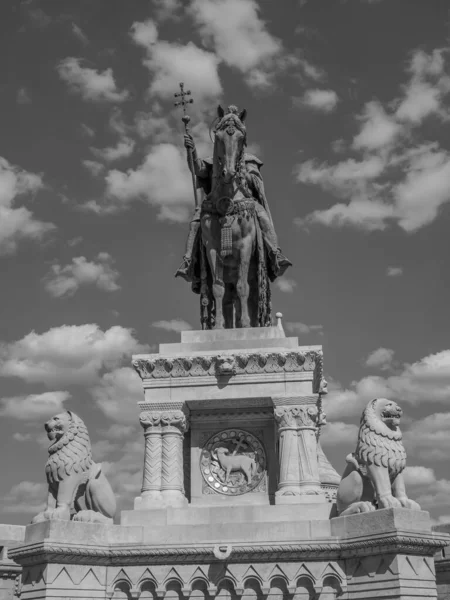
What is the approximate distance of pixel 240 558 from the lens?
1600 cm

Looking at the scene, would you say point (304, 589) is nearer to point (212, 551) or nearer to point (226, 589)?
point (226, 589)

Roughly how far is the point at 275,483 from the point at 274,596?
2861 mm

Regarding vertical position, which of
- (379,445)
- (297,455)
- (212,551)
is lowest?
(212,551)

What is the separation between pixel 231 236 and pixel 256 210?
108cm

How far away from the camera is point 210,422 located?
18.9 metres

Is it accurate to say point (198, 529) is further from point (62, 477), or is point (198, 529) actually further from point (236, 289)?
point (236, 289)

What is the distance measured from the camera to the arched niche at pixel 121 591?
16.4 m

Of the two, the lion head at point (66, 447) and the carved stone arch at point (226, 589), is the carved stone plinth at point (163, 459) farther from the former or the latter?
the carved stone arch at point (226, 589)

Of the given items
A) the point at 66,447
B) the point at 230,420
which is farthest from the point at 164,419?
the point at 66,447

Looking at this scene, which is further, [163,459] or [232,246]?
[232,246]

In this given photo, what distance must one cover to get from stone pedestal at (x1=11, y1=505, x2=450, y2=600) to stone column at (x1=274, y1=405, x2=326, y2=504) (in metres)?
0.57

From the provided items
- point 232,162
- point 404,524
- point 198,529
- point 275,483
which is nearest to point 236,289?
point 232,162

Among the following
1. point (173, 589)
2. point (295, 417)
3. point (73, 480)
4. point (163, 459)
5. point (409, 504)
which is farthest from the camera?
point (163, 459)

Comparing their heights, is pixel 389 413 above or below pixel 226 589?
above
